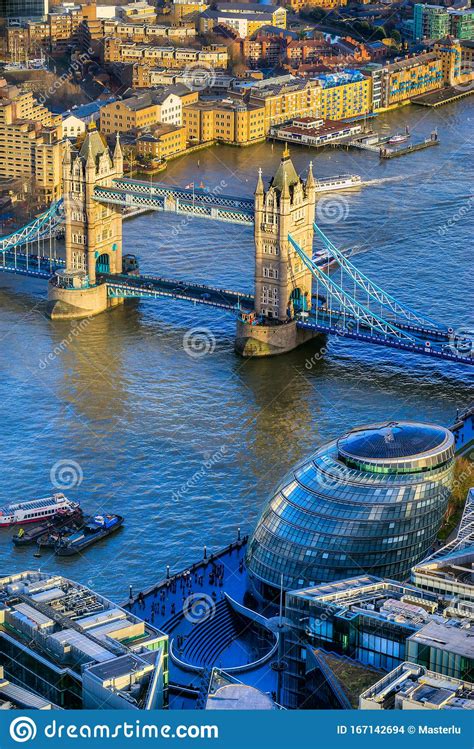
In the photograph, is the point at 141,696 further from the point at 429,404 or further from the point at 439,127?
the point at 439,127

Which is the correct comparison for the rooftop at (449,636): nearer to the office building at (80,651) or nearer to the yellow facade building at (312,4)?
the office building at (80,651)

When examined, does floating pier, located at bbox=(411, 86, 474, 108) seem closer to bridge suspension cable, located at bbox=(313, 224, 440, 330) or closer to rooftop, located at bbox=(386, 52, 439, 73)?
rooftop, located at bbox=(386, 52, 439, 73)

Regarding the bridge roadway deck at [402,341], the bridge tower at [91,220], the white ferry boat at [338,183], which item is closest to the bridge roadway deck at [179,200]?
the bridge tower at [91,220]

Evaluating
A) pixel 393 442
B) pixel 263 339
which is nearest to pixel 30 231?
pixel 263 339

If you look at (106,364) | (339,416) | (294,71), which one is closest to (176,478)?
(339,416)

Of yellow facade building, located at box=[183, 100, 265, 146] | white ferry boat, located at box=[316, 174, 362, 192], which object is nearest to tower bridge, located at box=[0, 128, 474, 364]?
white ferry boat, located at box=[316, 174, 362, 192]

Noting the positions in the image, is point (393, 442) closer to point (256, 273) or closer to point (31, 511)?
point (31, 511)
